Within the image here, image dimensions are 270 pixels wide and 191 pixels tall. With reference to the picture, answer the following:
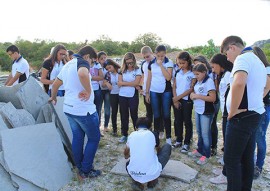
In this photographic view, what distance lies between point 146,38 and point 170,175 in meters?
34.2

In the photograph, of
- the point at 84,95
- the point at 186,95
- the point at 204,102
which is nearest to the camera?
the point at 84,95

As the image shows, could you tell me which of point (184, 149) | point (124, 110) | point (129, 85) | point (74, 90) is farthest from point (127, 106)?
point (74, 90)

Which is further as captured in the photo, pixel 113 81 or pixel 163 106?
pixel 113 81

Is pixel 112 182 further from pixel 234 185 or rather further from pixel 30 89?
pixel 30 89

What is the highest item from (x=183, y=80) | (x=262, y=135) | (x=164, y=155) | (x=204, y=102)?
(x=183, y=80)

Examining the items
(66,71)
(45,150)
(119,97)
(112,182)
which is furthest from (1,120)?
(119,97)

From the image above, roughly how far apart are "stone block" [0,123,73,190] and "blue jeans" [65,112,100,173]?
8.5 inches

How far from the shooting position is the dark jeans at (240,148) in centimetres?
283

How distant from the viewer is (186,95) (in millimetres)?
4754

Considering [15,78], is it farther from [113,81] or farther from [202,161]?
[202,161]

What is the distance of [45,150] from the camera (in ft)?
12.9

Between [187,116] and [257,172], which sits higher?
[187,116]

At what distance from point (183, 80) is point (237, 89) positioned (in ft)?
6.86

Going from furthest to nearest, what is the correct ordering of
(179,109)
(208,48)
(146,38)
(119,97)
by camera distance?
(146,38) → (208,48) → (119,97) → (179,109)
